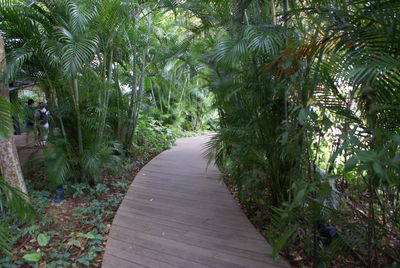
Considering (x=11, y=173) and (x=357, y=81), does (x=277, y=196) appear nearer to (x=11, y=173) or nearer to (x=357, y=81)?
(x=357, y=81)

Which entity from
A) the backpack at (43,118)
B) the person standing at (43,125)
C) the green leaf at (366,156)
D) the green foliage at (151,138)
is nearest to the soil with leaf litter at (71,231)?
the person standing at (43,125)

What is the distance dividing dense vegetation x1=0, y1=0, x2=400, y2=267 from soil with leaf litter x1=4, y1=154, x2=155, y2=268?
36 centimetres

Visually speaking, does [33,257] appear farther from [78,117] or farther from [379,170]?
[379,170]

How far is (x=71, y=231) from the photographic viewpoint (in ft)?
10.1

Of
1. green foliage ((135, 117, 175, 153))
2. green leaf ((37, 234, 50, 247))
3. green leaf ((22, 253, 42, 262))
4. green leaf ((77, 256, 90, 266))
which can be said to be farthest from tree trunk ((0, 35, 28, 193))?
green foliage ((135, 117, 175, 153))

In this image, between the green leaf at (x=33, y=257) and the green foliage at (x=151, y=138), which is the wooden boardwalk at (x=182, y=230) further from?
the green foliage at (x=151, y=138)

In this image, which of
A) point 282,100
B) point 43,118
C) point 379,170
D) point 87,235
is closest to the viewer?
point 379,170

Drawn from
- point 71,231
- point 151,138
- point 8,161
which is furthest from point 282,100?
point 151,138

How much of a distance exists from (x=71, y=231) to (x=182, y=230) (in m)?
1.09

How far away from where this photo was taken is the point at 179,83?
10805 millimetres

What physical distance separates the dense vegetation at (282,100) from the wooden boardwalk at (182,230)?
274 millimetres

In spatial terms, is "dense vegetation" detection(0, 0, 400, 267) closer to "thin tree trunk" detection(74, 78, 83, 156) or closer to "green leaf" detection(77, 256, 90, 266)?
"thin tree trunk" detection(74, 78, 83, 156)

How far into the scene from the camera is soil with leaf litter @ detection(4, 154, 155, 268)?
8.24 feet

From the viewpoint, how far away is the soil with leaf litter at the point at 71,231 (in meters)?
2.51
